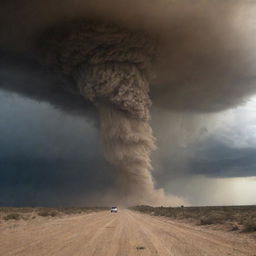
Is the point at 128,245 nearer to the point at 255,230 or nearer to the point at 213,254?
the point at 213,254

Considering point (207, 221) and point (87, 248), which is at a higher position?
point (207, 221)

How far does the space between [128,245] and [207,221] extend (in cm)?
1580

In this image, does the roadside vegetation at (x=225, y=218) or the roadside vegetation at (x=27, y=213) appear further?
the roadside vegetation at (x=27, y=213)

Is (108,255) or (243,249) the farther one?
(243,249)

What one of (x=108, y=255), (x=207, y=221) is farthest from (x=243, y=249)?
(x=207, y=221)

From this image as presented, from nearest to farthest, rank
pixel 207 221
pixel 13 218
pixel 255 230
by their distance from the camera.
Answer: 1. pixel 255 230
2. pixel 207 221
3. pixel 13 218

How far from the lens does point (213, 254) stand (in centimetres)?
1004

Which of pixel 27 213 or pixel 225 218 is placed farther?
pixel 27 213

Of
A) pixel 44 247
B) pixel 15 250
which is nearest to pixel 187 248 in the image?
pixel 44 247

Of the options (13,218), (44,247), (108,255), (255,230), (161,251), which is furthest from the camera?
(13,218)

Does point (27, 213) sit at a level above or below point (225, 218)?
above

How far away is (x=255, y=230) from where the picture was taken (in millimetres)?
18422

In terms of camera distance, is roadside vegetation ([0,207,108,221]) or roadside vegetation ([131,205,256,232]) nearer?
roadside vegetation ([131,205,256,232])

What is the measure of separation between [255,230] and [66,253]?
12.7 metres
